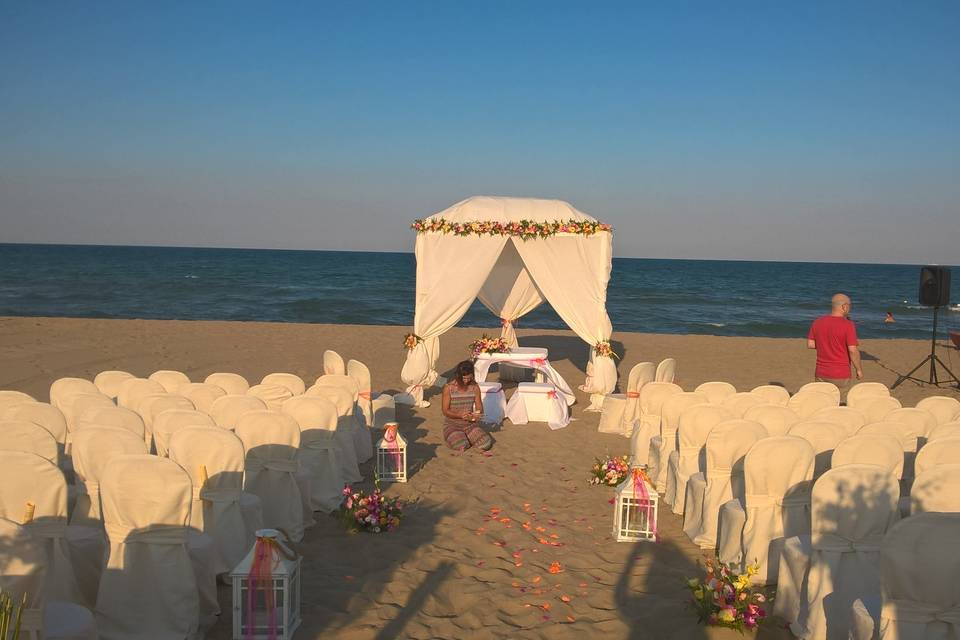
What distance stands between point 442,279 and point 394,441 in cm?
389

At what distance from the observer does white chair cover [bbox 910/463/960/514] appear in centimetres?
395

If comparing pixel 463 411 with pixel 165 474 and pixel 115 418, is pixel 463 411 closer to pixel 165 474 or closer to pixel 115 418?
pixel 115 418

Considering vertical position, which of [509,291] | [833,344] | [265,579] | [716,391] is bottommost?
[265,579]

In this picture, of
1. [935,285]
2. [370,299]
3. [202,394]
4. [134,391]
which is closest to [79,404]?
[134,391]

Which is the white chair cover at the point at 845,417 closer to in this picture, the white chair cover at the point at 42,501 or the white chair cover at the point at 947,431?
the white chair cover at the point at 947,431

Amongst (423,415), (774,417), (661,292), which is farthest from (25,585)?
(661,292)

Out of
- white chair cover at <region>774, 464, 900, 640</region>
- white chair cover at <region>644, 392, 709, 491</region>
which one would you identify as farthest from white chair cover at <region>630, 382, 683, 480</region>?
white chair cover at <region>774, 464, 900, 640</region>

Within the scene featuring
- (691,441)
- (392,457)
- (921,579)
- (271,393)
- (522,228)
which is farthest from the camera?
(522,228)

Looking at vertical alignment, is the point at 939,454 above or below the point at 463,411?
above

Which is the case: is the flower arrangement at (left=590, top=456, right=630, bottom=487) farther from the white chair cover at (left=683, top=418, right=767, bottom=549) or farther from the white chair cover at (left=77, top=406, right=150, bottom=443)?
the white chair cover at (left=77, top=406, right=150, bottom=443)

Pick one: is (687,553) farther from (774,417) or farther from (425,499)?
(425,499)

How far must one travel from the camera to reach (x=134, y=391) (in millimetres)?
6703

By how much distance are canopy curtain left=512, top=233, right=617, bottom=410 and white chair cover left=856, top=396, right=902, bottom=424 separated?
415 cm

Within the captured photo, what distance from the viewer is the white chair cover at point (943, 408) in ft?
21.3
